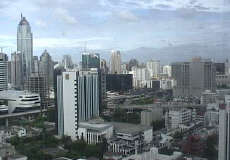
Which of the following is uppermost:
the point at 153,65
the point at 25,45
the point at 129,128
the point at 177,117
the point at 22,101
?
the point at 25,45

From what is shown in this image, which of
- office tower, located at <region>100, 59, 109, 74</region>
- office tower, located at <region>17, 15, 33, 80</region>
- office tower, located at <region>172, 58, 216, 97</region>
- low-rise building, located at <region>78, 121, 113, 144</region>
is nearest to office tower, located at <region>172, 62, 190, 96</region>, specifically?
office tower, located at <region>172, 58, 216, 97</region>

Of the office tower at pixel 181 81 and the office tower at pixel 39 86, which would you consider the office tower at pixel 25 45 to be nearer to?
the office tower at pixel 39 86

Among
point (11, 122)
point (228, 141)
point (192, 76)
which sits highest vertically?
point (192, 76)

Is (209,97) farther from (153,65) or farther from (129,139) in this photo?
(153,65)

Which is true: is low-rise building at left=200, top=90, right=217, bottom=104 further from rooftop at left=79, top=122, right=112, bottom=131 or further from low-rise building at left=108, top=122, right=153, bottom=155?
rooftop at left=79, top=122, right=112, bottom=131

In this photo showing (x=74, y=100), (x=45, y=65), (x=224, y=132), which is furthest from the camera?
(x=45, y=65)

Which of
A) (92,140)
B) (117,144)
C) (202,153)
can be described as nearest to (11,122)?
(92,140)

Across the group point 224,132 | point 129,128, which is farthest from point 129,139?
point 224,132

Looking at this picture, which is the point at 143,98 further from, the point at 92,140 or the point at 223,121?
the point at 223,121

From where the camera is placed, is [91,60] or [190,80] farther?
[91,60]
